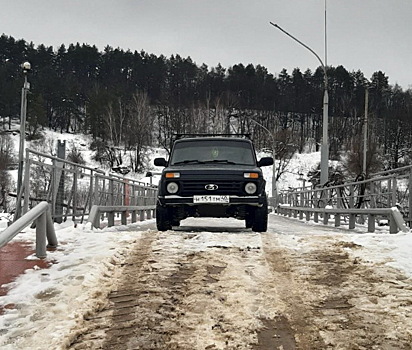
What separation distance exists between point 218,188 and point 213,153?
1227 mm

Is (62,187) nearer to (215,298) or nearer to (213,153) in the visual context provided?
(213,153)

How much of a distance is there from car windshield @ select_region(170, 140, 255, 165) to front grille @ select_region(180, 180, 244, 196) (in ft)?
2.82

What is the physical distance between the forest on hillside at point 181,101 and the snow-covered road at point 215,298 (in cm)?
6652

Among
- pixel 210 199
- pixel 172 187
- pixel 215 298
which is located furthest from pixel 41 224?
pixel 210 199

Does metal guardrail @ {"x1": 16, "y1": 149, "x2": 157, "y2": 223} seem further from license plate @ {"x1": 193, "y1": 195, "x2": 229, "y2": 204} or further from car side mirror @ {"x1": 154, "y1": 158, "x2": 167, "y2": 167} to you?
license plate @ {"x1": 193, "y1": 195, "x2": 229, "y2": 204}

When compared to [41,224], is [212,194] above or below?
above

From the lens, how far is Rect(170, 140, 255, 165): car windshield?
9078 millimetres

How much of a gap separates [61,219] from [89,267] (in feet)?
16.4

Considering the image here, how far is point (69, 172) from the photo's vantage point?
963 centimetres

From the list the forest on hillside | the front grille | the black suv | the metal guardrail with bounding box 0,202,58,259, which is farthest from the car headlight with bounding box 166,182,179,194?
the forest on hillside

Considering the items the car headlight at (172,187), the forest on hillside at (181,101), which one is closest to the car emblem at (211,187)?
the car headlight at (172,187)

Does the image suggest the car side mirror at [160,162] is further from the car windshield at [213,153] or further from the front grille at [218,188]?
the front grille at [218,188]

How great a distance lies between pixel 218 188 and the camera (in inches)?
321

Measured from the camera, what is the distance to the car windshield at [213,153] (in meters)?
9.08
